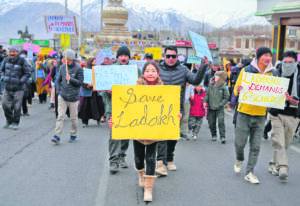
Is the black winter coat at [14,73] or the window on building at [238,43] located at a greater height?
the window on building at [238,43]

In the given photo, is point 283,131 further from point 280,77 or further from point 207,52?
point 207,52

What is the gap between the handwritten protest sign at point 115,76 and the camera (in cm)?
637

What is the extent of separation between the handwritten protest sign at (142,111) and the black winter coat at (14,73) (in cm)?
550

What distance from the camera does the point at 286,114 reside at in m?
5.95

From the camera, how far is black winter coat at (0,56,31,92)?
9664 mm

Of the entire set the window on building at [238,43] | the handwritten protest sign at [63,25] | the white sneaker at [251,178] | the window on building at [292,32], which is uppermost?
the window on building at [292,32]

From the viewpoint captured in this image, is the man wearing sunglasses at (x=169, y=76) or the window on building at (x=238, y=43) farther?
the window on building at (x=238, y=43)

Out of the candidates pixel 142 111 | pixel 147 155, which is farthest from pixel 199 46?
pixel 147 155

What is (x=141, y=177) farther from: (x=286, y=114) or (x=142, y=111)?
(x=286, y=114)

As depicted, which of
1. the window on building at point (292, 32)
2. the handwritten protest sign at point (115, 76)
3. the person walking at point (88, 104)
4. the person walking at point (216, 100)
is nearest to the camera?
the handwritten protest sign at point (115, 76)

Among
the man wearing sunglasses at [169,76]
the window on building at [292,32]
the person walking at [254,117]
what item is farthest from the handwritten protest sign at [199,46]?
the window on building at [292,32]

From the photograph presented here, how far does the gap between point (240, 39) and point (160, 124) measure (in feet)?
300

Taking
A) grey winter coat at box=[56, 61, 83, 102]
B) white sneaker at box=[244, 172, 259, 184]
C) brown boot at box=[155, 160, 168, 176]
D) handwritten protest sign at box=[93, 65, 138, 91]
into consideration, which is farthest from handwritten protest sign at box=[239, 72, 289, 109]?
grey winter coat at box=[56, 61, 83, 102]

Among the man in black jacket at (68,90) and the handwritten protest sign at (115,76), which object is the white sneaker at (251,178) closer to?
the handwritten protest sign at (115,76)
